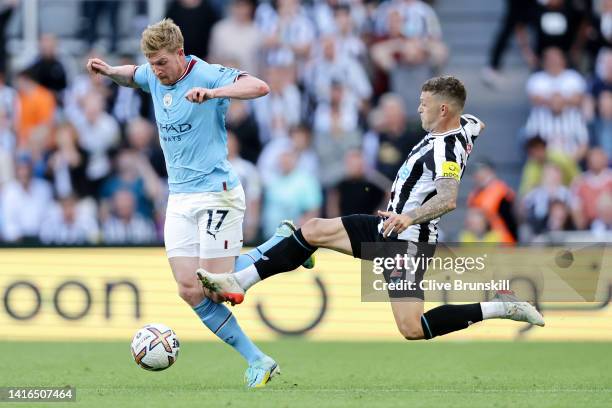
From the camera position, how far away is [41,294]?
14641 millimetres

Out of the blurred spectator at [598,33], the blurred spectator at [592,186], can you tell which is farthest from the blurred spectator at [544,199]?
the blurred spectator at [598,33]

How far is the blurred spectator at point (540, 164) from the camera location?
1700 cm

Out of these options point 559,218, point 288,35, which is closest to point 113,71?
point 559,218

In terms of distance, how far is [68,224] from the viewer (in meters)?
17.2

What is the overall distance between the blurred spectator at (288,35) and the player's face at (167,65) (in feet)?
26.8

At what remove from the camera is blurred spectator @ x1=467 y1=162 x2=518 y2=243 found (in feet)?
52.6

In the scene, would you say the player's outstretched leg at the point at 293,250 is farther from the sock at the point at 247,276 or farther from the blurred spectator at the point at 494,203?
the blurred spectator at the point at 494,203

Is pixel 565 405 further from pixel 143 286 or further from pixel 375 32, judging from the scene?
pixel 375 32

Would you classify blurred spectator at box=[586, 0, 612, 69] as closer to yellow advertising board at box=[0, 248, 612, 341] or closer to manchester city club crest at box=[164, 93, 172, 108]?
yellow advertising board at box=[0, 248, 612, 341]

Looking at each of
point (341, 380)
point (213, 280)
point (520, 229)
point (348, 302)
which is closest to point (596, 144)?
point (520, 229)

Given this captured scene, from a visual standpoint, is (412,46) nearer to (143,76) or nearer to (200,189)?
(143,76)

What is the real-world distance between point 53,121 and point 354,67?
13.5ft

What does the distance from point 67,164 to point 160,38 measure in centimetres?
842

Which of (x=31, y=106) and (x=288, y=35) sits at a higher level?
(x=288, y=35)
